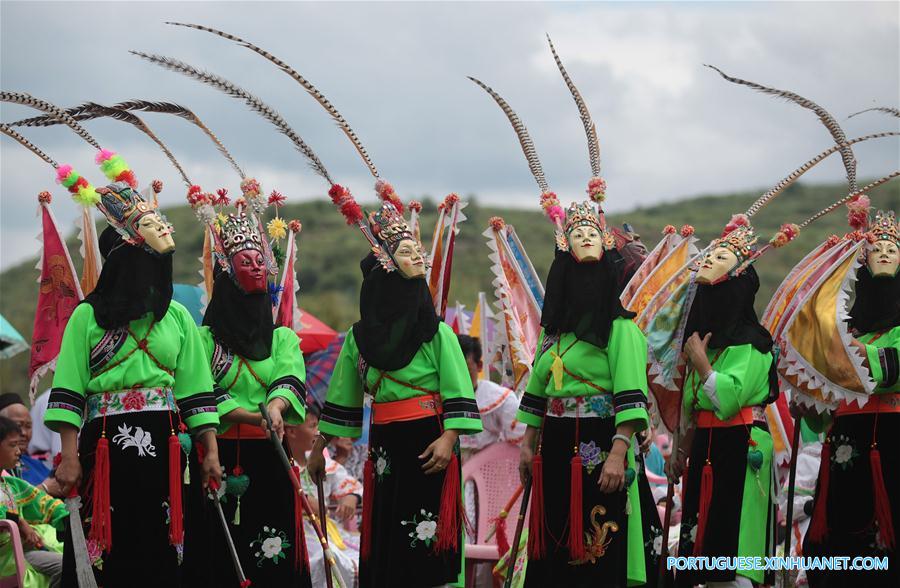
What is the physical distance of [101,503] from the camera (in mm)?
5848

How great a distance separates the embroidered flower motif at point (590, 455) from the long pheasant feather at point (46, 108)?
292cm

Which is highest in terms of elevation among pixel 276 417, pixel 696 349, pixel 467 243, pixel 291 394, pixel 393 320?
pixel 467 243

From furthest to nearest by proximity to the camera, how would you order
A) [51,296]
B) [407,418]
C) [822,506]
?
[822,506]
[51,296]
[407,418]

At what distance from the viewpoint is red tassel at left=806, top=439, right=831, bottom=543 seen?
7180mm

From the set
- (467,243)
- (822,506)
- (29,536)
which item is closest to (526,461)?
(822,506)

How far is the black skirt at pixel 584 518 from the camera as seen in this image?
6.29 m

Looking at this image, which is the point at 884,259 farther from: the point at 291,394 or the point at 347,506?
the point at 347,506

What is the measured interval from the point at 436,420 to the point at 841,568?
242 centimetres

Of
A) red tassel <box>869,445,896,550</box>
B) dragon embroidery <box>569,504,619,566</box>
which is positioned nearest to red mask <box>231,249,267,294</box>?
dragon embroidery <box>569,504,619,566</box>

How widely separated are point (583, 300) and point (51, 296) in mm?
2833

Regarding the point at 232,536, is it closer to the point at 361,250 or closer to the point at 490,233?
the point at 490,233

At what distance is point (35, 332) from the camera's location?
269 inches

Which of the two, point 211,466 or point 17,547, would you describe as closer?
point 211,466

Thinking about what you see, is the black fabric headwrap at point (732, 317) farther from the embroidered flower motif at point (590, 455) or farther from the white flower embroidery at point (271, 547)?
the white flower embroidery at point (271, 547)
